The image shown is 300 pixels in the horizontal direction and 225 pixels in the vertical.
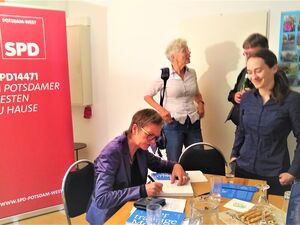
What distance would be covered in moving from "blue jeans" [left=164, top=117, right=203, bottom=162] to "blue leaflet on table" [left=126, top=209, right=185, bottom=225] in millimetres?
1430

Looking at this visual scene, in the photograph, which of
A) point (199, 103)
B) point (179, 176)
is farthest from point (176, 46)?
point (179, 176)

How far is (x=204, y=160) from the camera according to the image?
2248mm

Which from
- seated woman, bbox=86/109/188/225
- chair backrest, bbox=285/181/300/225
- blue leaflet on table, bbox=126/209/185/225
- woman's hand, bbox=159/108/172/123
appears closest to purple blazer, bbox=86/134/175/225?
seated woman, bbox=86/109/188/225

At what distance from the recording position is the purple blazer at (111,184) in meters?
1.53

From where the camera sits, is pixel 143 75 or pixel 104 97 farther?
pixel 104 97

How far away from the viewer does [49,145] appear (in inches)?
111

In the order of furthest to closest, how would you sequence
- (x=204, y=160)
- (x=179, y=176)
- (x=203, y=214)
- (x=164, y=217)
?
1. (x=204, y=160)
2. (x=179, y=176)
3. (x=164, y=217)
4. (x=203, y=214)

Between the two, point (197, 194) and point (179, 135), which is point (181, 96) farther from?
point (197, 194)

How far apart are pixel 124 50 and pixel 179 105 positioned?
1.09 metres

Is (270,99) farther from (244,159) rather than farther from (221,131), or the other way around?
(221,131)

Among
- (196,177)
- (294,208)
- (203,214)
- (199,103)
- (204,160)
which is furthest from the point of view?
(199,103)

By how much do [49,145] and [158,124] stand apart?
1530 millimetres

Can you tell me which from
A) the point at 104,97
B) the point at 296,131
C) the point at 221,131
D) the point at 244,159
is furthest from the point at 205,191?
the point at 104,97

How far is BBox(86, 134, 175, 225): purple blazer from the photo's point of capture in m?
1.53
